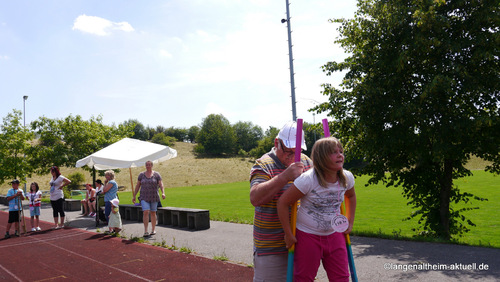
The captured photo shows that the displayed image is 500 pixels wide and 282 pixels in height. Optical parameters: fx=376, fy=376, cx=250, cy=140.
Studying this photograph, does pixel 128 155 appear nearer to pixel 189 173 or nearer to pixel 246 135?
pixel 189 173

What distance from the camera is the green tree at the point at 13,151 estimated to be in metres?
28.0

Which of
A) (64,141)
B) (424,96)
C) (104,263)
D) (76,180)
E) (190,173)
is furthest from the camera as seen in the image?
(190,173)

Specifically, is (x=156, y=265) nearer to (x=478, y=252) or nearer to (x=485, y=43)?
(x=478, y=252)

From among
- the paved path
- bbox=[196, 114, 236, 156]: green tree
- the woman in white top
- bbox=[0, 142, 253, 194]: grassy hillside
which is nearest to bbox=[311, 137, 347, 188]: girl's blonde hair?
the paved path

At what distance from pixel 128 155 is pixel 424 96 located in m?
8.90

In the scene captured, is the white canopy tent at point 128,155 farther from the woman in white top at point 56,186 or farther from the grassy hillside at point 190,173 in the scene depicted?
the grassy hillside at point 190,173

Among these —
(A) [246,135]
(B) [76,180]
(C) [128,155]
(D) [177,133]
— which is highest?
(D) [177,133]

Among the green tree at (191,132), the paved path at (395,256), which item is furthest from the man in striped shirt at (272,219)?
the green tree at (191,132)

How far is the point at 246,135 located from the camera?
442 feet

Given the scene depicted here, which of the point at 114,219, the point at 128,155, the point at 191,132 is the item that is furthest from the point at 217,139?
the point at 114,219

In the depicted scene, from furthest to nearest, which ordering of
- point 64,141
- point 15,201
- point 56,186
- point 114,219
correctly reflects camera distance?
point 64,141, point 56,186, point 15,201, point 114,219

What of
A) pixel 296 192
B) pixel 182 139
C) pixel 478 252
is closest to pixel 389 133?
pixel 478 252

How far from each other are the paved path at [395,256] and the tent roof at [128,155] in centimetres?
293

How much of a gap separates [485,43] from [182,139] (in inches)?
5622
